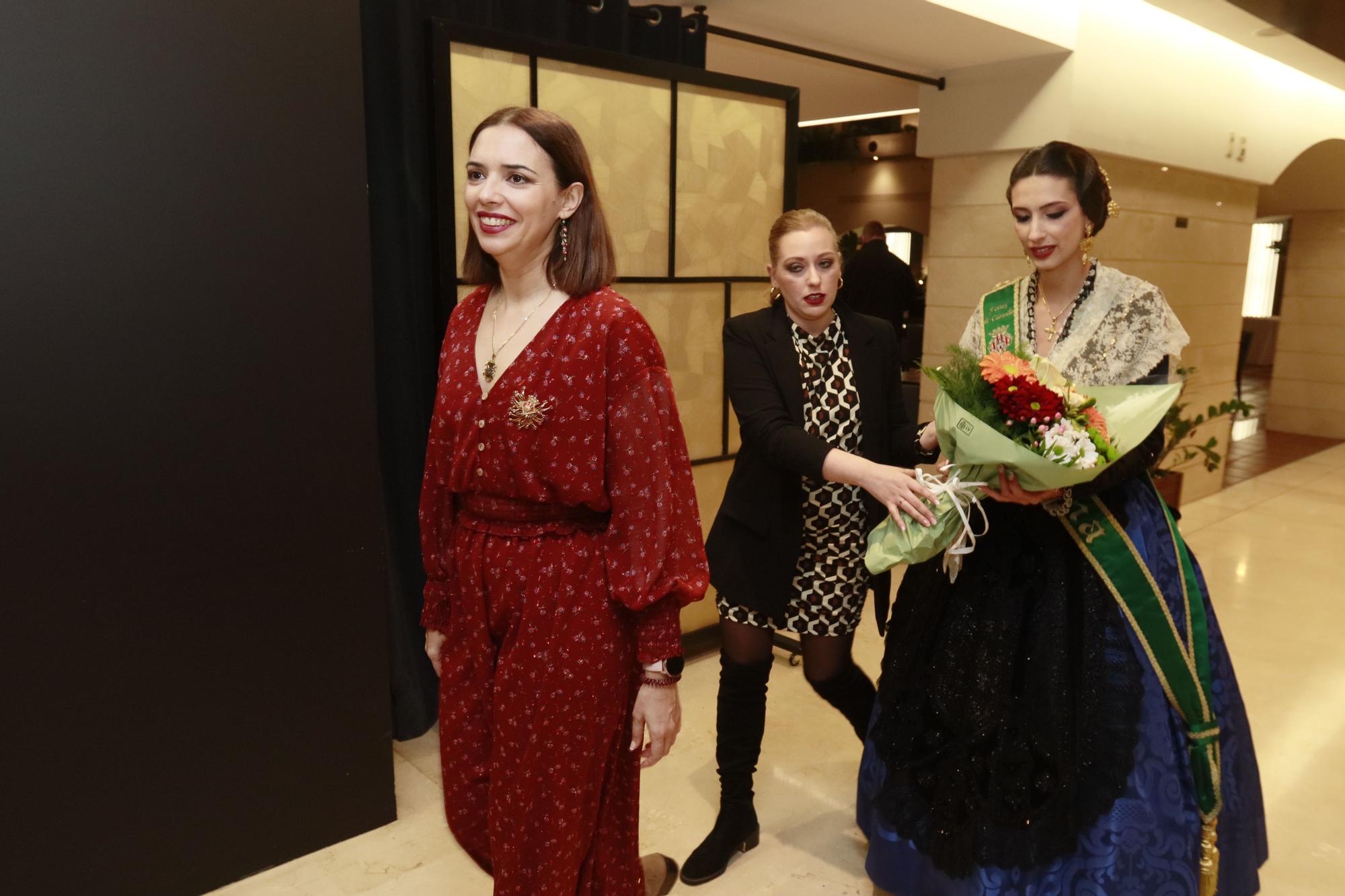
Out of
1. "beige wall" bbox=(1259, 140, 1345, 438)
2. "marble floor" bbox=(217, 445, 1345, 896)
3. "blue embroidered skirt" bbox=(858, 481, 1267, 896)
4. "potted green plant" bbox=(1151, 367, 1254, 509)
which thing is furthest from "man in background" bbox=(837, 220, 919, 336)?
"blue embroidered skirt" bbox=(858, 481, 1267, 896)

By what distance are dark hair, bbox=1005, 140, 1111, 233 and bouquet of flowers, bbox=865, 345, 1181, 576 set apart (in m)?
0.39

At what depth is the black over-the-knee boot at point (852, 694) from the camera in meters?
2.43

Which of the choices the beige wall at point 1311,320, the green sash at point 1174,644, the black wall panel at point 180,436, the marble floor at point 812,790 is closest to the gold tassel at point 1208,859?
the green sash at point 1174,644

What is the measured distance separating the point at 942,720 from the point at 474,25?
218 cm

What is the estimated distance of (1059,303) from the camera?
2.14 meters

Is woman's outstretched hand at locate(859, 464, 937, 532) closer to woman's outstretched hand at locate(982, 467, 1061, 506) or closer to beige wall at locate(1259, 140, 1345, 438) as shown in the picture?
woman's outstretched hand at locate(982, 467, 1061, 506)

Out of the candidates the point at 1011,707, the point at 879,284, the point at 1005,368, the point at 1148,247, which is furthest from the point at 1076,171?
the point at 879,284

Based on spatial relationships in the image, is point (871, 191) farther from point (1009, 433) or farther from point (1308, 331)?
→ point (1009, 433)

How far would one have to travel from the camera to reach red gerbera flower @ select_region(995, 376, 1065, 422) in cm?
178

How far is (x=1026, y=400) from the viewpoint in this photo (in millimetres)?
1790

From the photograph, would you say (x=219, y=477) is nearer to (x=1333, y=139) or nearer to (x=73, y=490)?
(x=73, y=490)

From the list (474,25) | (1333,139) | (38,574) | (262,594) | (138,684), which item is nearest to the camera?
(38,574)

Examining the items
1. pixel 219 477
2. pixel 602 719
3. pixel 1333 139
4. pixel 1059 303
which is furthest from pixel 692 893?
pixel 1333 139

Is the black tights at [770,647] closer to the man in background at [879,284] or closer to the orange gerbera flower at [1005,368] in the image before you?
the orange gerbera flower at [1005,368]
